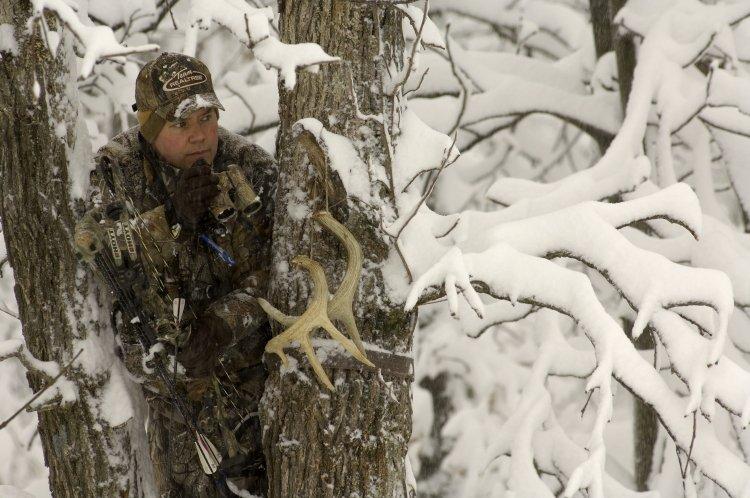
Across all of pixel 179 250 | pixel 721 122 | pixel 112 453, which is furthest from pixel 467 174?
pixel 112 453

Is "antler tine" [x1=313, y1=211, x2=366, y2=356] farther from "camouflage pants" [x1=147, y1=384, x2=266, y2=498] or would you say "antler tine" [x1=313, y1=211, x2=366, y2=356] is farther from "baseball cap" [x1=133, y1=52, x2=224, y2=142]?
"camouflage pants" [x1=147, y1=384, x2=266, y2=498]

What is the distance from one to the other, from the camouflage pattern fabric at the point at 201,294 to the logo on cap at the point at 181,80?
0.28 m

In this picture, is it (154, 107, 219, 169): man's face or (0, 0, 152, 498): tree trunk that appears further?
(154, 107, 219, 169): man's face

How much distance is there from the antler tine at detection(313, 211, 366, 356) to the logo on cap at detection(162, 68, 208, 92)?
2.94ft

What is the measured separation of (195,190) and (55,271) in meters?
0.56

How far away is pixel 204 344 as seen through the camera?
3.06 meters

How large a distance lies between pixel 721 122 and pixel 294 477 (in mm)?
3092

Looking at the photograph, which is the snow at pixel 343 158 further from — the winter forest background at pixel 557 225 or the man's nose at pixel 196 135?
the man's nose at pixel 196 135

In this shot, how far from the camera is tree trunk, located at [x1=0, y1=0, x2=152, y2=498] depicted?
294 centimetres

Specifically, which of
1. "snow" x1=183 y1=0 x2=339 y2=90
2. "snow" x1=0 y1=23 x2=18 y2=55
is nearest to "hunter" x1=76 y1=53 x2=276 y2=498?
"snow" x1=0 y1=23 x2=18 y2=55


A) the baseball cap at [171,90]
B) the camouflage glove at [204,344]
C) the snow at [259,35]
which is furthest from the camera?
the baseball cap at [171,90]

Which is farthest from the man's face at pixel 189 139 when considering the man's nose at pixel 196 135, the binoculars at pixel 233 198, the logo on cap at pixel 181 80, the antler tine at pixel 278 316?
the antler tine at pixel 278 316

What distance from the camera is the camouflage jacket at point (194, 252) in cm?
310

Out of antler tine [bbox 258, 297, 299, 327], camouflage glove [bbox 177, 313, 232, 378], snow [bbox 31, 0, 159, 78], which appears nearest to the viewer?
snow [bbox 31, 0, 159, 78]
